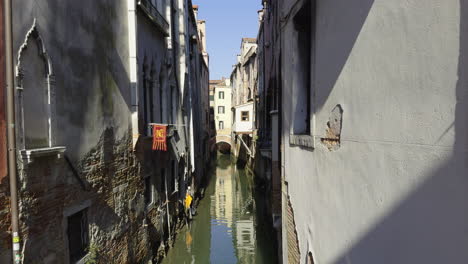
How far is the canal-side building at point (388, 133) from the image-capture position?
147cm

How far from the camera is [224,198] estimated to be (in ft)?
57.7

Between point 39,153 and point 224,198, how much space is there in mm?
14211

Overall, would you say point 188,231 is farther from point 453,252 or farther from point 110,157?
point 453,252

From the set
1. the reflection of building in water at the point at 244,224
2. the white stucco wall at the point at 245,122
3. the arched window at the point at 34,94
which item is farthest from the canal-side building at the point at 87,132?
the white stucco wall at the point at 245,122

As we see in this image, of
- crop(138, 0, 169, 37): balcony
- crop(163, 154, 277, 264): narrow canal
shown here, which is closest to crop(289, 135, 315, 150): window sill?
crop(138, 0, 169, 37): balcony

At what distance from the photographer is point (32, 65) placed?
4.03 m

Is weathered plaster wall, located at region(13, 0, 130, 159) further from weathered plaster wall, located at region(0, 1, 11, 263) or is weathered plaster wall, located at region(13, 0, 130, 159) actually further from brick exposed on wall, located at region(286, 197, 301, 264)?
brick exposed on wall, located at region(286, 197, 301, 264)

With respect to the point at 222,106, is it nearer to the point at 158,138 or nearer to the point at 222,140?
the point at 222,140

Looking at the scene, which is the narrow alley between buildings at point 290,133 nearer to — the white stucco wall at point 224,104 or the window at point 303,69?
the window at point 303,69


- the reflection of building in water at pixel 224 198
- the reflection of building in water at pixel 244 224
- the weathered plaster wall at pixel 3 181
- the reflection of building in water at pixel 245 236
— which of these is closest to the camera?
the weathered plaster wall at pixel 3 181

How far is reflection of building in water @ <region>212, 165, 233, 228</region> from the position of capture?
1447cm

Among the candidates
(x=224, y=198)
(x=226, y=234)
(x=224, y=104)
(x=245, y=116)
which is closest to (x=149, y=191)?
(x=226, y=234)

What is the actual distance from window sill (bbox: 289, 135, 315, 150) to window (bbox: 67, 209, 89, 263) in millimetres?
3634

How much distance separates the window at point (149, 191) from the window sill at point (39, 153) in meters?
4.29
